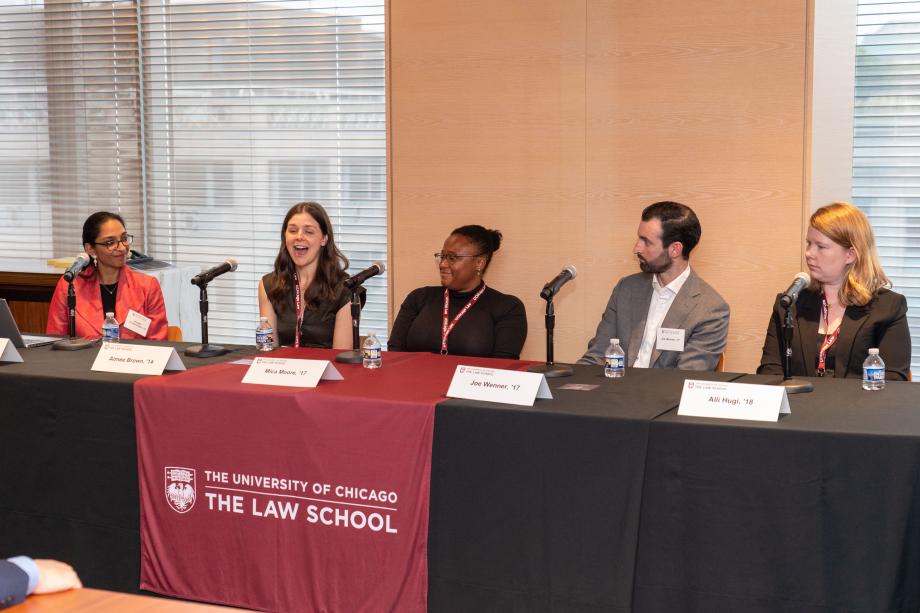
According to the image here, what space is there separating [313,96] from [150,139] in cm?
106

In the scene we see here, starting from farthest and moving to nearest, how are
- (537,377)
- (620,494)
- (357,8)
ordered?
(357,8)
(537,377)
(620,494)

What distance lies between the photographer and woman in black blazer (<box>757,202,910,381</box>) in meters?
3.09

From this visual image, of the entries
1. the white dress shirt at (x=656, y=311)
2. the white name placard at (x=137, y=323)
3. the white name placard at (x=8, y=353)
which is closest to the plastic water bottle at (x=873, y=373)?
the white dress shirt at (x=656, y=311)

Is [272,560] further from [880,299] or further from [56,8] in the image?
[56,8]

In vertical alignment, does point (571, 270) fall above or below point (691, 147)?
below

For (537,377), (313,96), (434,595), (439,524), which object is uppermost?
(313,96)

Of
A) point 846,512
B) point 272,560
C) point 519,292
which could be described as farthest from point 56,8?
point 846,512

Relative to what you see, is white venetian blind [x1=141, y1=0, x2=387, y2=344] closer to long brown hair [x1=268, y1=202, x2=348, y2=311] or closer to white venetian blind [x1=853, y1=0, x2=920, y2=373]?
long brown hair [x1=268, y1=202, x2=348, y2=311]

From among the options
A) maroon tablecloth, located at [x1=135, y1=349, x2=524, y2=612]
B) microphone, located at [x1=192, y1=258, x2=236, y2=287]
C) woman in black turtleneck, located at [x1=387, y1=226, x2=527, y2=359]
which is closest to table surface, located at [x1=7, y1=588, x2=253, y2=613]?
maroon tablecloth, located at [x1=135, y1=349, x2=524, y2=612]

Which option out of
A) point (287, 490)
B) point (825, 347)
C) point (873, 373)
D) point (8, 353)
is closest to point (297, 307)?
point (8, 353)

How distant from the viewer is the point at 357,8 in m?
5.30

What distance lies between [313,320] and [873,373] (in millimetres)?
2088

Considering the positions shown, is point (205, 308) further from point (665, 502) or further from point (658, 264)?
point (665, 502)

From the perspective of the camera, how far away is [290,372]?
2.79 meters
